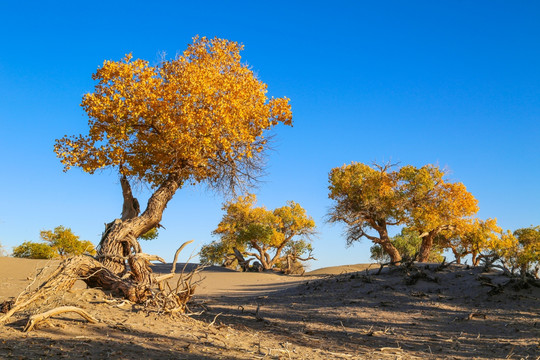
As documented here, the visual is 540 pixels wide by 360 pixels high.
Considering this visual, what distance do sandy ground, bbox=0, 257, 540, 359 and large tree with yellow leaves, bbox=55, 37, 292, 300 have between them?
3546 mm

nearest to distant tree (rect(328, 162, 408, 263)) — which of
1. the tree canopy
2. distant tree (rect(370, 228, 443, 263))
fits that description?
the tree canopy

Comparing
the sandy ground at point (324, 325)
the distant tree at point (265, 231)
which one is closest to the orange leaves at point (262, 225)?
the distant tree at point (265, 231)

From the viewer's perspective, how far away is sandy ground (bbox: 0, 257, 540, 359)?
676 centimetres

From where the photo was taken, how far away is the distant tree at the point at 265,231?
32.8 m

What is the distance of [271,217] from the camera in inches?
1308

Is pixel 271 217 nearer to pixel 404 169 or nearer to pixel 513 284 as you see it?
pixel 404 169

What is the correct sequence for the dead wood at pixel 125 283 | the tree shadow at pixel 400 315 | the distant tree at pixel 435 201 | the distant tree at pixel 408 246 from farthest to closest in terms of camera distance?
the distant tree at pixel 408 246
the distant tree at pixel 435 201
the tree shadow at pixel 400 315
the dead wood at pixel 125 283

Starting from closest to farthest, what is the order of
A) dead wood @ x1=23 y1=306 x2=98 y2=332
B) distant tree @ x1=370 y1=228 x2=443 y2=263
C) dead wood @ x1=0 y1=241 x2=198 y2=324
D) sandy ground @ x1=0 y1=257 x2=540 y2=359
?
1. sandy ground @ x1=0 y1=257 x2=540 y2=359
2. dead wood @ x1=23 y1=306 x2=98 y2=332
3. dead wood @ x1=0 y1=241 x2=198 y2=324
4. distant tree @ x1=370 y1=228 x2=443 y2=263

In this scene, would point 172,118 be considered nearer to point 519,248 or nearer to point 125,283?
point 125,283

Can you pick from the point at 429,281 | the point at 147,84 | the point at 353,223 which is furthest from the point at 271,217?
the point at 147,84

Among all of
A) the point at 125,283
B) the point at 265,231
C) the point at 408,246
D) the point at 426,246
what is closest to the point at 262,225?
the point at 265,231

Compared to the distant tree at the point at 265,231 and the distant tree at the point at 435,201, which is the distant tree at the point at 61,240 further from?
the distant tree at the point at 435,201

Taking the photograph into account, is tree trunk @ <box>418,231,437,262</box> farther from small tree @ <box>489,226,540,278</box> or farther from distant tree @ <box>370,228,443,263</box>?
distant tree @ <box>370,228,443,263</box>

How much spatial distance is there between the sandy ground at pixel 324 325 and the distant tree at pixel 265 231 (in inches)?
650
